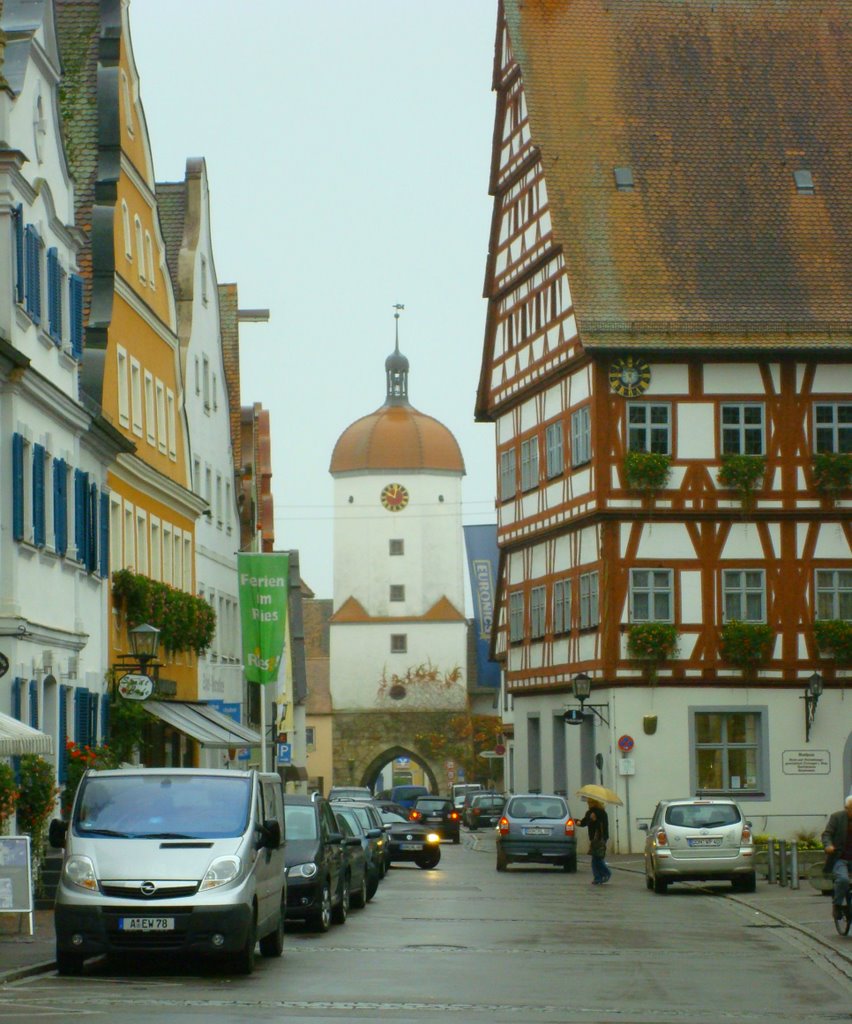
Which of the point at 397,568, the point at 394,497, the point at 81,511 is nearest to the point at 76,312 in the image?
the point at 81,511

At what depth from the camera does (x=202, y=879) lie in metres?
16.6

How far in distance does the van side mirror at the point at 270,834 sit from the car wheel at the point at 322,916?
486 cm

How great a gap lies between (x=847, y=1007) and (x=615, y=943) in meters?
6.83

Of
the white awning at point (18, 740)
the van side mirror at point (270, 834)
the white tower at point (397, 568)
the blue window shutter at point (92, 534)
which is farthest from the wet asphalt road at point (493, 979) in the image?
the white tower at point (397, 568)

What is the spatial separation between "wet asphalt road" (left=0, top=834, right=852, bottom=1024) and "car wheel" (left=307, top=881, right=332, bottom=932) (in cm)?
15

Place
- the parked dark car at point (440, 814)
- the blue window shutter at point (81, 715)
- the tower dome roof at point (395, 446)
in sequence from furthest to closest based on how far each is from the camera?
the tower dome roof at point (395, 446) → the parked dark car at point (440, 814) → the blue window shutter at point (81, 715)

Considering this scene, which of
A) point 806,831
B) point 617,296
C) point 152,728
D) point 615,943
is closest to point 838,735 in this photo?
point 806,831

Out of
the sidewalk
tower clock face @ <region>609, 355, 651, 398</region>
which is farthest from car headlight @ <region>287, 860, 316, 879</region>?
tower clock face @ <region>609, 355, 651, 398</region>

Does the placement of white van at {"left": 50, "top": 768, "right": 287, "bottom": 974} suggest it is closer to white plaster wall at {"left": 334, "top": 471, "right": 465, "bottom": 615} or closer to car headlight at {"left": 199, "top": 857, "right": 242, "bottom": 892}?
car headlight at {"left": 199, "top": 857, "right": 242, "bottom": 892}

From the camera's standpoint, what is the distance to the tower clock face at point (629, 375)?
152 ft

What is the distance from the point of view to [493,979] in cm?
1691

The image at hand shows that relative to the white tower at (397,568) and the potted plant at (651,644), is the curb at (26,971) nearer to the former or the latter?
the potted plant at (651,644)

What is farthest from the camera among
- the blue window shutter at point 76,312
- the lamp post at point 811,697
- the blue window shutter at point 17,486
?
the lamp post at point 811,697

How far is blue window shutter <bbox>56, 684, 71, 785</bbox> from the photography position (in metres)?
29.6
